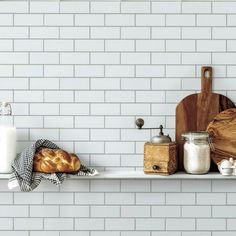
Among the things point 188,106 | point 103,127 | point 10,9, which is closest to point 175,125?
point 188,106

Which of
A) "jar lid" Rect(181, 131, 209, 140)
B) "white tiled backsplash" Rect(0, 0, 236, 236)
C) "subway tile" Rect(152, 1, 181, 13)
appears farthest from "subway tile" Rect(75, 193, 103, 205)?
"subway tile" Rect(152, 1, 181, 13)

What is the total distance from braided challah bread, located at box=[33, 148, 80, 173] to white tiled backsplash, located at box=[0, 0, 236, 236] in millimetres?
206

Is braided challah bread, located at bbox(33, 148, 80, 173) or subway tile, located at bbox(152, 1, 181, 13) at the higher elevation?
subway tile, located at bbox(152, 1, 181, 13)

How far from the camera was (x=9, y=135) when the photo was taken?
105 inches

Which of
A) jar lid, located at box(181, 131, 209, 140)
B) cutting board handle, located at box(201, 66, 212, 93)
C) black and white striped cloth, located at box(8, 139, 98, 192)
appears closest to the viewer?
black and white striped cloth, located at box(8, 139, 98, 192)

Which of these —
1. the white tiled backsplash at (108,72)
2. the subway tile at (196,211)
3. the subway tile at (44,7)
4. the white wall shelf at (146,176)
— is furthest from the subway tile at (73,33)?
the subway tile at (196,211)

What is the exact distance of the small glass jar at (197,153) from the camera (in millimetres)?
2643

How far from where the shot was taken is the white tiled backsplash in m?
2.79

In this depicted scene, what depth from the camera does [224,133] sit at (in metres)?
2.74

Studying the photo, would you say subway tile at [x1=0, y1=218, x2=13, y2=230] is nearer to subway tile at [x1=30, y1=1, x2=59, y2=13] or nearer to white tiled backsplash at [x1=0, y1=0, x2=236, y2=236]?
white tiled backsplash at [x1=0, y1=0, x2=236, y2=236]

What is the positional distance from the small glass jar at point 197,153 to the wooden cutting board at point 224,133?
0.28ft

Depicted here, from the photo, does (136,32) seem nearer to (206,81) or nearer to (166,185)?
(206,81)

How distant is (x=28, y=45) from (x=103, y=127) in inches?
23.1

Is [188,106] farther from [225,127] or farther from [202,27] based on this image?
[202,27]
